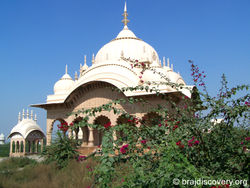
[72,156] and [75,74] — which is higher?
[75,74]

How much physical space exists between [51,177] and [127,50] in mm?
14092

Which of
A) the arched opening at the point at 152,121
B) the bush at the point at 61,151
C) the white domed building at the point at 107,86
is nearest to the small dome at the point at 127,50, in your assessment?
the white domed building at the point at 107,86

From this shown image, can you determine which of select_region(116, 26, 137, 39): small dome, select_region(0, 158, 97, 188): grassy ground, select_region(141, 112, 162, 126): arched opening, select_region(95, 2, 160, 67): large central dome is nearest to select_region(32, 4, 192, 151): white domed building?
select_region(95, 2, 160, 67): large central dome

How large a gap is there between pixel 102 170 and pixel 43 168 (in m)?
6.55

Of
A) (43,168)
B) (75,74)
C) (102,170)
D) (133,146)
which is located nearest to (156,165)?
(133,146)

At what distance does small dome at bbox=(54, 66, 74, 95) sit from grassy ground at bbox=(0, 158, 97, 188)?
10.2m

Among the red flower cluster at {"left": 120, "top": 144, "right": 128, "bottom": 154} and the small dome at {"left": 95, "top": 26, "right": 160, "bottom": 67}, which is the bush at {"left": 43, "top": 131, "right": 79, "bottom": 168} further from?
the small dome at {"left": 95, "top": 26, "right": 160, "bottom": 67}

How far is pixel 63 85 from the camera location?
18562 mm

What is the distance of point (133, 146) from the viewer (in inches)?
144

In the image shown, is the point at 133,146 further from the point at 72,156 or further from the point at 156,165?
the point at 72,156

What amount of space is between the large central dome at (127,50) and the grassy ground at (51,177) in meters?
12.1

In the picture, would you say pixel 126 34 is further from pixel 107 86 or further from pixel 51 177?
pixel 51 177

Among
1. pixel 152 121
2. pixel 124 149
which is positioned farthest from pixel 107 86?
pixel 124 149

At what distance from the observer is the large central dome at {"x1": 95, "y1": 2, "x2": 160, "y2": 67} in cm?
1947
